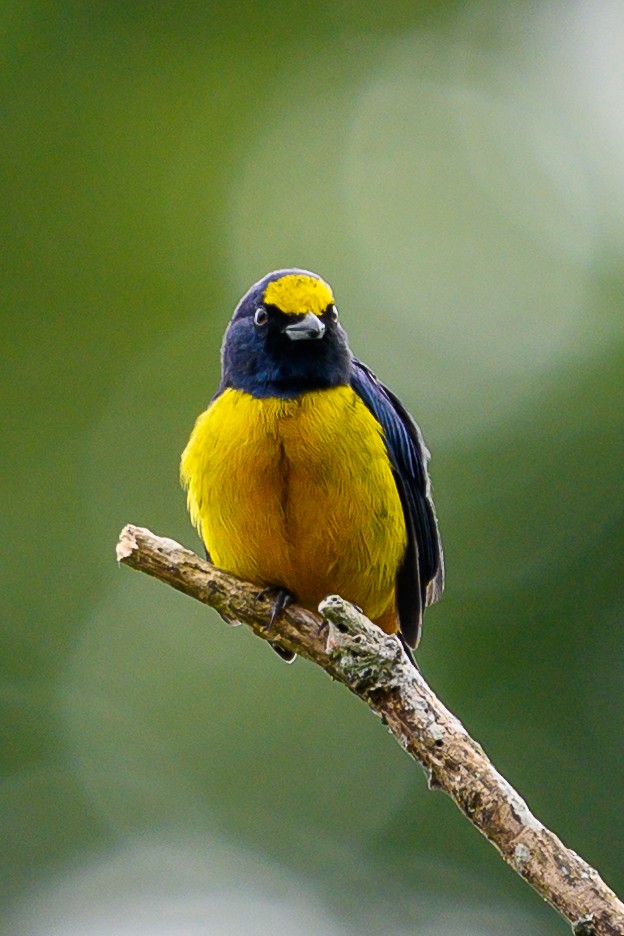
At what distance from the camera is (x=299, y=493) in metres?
5.08

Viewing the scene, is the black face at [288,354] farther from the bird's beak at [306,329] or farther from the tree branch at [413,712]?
the tree branch at [413,712]

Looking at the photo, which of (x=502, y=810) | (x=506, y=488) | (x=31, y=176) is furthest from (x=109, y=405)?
(x=502, y=810)

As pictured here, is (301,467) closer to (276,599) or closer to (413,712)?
(276,599)

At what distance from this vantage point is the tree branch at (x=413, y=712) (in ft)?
11.3

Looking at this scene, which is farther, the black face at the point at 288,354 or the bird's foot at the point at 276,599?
the black face at the point at 288,354

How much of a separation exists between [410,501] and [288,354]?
839mm

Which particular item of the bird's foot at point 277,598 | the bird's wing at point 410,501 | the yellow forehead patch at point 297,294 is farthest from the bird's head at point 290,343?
the bird's foot at point 277,598

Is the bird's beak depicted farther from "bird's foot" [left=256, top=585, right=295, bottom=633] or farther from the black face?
"bird's foot" [left=256, top=585, right=295, bottom=633]

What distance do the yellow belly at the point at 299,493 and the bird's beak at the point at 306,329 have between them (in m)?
0.24

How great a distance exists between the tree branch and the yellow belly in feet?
0.74

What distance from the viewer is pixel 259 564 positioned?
5.18 m

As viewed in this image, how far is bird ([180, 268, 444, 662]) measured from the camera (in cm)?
510

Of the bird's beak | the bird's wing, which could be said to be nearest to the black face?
the bird's beak

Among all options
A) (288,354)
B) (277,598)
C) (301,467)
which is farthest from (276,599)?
(288,354)
